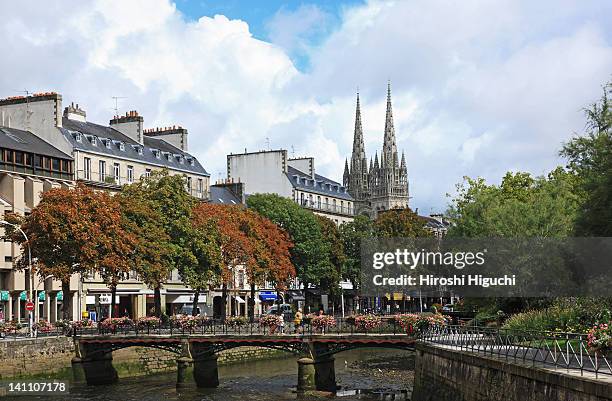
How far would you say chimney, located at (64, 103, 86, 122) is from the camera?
96.3 metres

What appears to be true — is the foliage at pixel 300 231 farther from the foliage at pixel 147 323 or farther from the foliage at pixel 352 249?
the foliage at pixel 147 323

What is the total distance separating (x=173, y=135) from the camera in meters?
112

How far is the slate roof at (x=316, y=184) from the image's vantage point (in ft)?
443

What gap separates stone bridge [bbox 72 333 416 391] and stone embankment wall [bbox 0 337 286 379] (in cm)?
93

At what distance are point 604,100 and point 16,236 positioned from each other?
3853cm

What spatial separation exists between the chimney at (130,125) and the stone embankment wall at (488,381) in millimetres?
58084

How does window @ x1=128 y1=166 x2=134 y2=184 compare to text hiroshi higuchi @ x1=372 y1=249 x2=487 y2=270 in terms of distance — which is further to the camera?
window @ x1=128 y1=166 x2=134 y2=184

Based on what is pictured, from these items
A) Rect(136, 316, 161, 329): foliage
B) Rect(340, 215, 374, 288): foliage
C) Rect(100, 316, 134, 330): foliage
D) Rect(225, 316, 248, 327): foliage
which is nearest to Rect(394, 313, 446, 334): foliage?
Rect(225, 316, 248, 327): foliage

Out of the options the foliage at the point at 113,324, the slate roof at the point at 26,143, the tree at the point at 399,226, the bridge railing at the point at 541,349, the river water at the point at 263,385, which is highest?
the slate roof at the point at 26,143

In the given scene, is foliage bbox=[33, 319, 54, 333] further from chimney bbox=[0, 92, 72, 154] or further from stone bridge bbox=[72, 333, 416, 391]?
chimney bbox=[0, 92, 72, 154]

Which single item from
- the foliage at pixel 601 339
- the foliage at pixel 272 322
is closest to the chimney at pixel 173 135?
the foliage at pixel 272 322

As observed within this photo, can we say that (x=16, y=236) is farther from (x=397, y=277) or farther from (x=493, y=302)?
(x=397, y=277)

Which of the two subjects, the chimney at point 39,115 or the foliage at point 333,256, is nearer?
the chimney at point 39,115

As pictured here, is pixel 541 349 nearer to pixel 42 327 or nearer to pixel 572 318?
pixel 572 318
